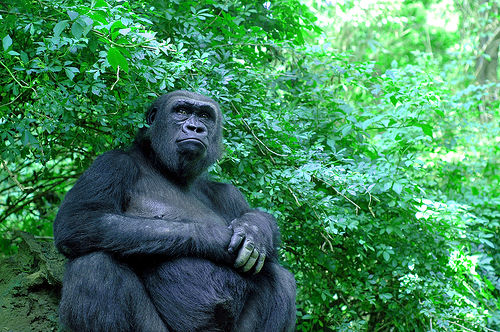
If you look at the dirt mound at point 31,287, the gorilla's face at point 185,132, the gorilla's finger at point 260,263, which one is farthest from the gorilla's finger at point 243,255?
the dirt mound at point 31,287

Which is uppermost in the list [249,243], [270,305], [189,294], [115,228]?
[115,228]

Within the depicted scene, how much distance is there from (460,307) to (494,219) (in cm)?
169

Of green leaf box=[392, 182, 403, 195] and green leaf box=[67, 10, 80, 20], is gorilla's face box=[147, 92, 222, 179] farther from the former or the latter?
green leaf box=[392, 182, 403, 195]

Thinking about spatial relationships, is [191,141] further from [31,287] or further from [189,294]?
[31,287]

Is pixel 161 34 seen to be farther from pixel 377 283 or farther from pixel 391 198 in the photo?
pixel 377 283

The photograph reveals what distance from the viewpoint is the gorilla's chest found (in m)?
3.57

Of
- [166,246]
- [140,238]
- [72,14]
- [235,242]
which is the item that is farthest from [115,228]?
[72,14]

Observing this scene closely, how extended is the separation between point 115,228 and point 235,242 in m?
0.73

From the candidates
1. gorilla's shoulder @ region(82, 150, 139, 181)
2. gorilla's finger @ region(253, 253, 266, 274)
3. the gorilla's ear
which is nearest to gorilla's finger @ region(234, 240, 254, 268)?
gorilla's finger @ region(253, 253, 266, 274)

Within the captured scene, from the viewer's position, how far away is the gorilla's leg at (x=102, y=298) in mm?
2982

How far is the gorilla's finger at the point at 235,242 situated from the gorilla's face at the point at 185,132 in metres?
0.64

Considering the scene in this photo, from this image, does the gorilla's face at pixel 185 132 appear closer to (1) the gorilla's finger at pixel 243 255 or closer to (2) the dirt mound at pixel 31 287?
(1) the gorilla's finger at pixel 243 255

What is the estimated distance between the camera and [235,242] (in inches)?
135

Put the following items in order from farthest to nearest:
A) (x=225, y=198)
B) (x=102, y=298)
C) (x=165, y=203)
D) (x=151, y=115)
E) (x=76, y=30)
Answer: (x=225, y=198)
(x=151, y=115)
(x=165, y=203)
(x=76, y=30)
(x=102, y=298)
